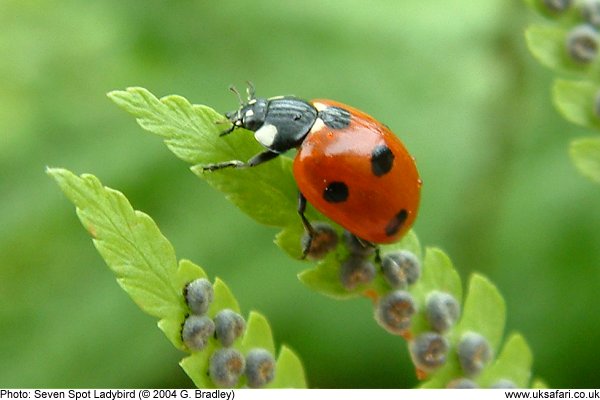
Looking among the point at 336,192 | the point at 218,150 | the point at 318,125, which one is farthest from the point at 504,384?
the point at 218,150

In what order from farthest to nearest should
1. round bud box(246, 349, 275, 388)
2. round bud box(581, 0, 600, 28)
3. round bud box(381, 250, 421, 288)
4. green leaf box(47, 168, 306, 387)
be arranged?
round bud box(581, 0, 600, 28) < round bud box(381, 250, 421, 288) < round bud box(246, 349, 275, 388) < green leaf box(47, 168, 306, 387)

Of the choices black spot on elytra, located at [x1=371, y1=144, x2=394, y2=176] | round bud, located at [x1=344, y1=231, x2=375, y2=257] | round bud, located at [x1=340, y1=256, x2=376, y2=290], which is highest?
black spot on elytra, located at [x1=371, y1=144, x2=394, y2=176]

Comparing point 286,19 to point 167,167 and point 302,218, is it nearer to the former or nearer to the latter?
point 167,167

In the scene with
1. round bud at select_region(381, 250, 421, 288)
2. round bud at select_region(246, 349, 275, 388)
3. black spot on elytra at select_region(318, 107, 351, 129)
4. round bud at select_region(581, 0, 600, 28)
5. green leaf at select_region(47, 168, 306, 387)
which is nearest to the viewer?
Answer: green leaf at select_region(47, 168, 306, 387)

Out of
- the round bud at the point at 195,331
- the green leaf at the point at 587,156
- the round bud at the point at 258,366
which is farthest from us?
the green leaf at the point at 587,156

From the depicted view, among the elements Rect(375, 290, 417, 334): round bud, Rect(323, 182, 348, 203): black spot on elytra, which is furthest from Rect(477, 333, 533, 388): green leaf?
A: Rect(323, 182, 348, 203): black spot on elytra

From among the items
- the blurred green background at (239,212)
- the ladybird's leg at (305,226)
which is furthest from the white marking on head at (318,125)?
the blurred green background at (239,212)

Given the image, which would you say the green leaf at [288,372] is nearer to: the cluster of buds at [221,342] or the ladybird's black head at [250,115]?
the cluster of buds at [221,342]

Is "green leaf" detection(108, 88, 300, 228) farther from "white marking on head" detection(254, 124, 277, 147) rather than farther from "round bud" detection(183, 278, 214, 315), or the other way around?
"round bud" detection(183, 278, 214, 315)
